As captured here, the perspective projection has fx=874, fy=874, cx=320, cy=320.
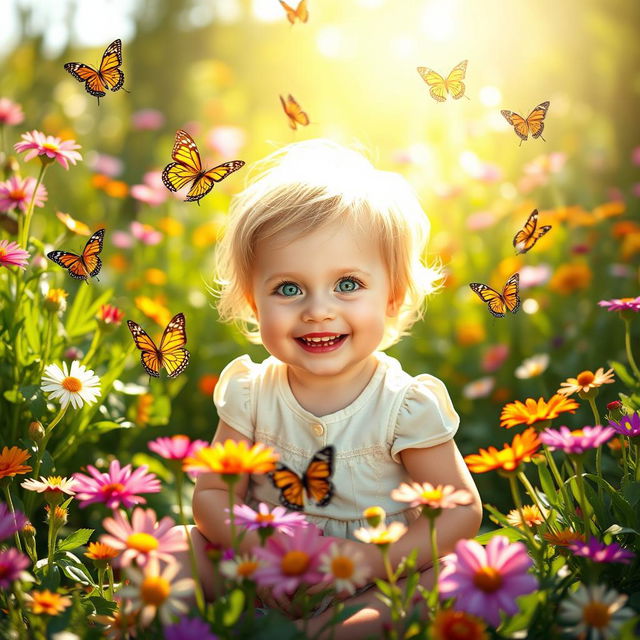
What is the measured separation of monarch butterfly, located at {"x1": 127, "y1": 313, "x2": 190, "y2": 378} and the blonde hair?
197mm

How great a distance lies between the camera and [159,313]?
6.89 ft

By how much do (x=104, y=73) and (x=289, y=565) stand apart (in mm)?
880

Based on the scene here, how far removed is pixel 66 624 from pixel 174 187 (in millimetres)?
720

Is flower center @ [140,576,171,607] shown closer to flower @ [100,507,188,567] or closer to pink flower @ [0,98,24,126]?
flower @ [100,507,188,567]

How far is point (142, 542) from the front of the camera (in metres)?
1.07

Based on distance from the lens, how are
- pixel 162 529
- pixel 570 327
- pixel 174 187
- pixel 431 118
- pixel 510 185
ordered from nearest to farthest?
pixel 162 529 < pixel 174 187 < pixel 570 327 < pixel 510 185 < pixel 431 118

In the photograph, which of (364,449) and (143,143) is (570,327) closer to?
(364,449)

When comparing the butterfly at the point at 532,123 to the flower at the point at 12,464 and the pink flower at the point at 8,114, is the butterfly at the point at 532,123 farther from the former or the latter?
the pink flower at the point at 8,114

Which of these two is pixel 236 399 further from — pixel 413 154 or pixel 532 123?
pixel 413 154

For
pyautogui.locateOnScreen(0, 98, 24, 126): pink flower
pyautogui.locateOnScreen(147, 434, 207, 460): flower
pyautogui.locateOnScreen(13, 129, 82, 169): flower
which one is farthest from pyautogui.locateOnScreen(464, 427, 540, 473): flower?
pyautogui.locateOnScreen(0, 98, 24, 126): pink flower

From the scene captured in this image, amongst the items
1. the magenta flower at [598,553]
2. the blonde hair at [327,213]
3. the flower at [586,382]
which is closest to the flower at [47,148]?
the blonde hair at [327,213]

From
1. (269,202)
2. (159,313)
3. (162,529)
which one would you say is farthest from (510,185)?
(162,529)

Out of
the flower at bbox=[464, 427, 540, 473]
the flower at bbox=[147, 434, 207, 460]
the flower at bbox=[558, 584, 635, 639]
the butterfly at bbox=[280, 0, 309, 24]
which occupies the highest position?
the butterfly at bbox=[280, 0, 309, 24]

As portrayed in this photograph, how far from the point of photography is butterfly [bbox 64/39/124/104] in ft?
4.74
